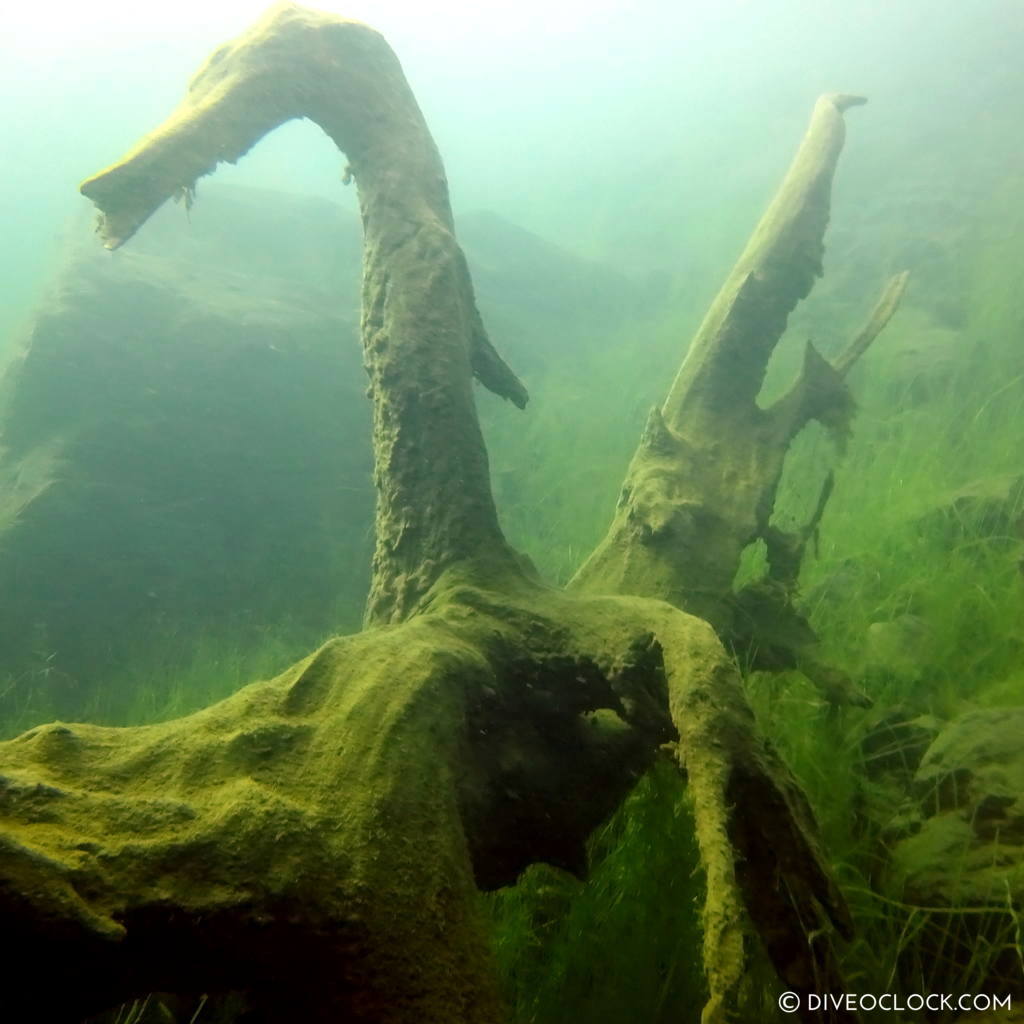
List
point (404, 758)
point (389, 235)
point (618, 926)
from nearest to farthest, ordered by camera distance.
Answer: point (404, 758) < point (618, 926) < point (389, 235)

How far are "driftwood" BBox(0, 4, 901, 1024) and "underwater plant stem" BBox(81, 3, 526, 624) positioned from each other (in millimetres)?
16

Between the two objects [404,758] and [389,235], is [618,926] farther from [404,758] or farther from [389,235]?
[389,235]

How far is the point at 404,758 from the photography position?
1754 millimetres

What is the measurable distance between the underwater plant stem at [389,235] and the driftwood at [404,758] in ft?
0.05

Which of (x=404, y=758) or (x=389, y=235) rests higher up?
(x=389, y=235)

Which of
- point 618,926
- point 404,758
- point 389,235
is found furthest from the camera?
point 389,235

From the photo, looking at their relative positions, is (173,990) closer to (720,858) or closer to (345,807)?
(345,807)

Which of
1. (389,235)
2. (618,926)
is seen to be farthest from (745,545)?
(389,235)

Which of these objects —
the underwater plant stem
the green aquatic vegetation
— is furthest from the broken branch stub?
the underwater plant stem

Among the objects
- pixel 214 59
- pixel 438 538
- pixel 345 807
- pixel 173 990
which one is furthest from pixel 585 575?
pixel 214 59

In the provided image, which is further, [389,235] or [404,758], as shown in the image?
[389,235]

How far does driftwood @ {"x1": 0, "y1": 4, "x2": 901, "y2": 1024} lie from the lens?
137 cm

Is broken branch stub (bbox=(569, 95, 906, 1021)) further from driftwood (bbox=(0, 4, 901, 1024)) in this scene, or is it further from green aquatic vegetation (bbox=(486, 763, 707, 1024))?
green aquatic vegetation (bbox=(486, 763, 707, 1024))

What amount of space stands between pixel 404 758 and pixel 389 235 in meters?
2.96
